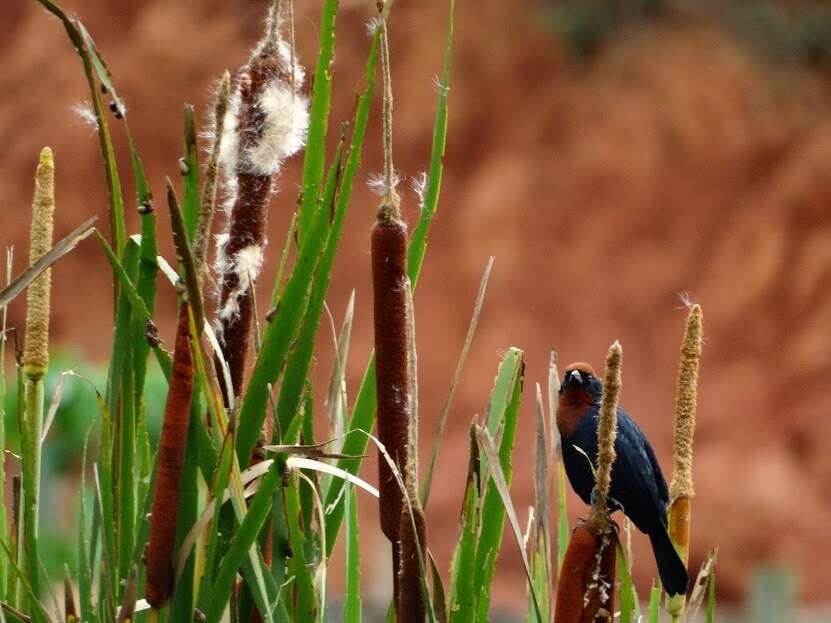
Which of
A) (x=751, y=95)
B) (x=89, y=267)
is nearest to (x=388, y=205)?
(x=751, y=95)

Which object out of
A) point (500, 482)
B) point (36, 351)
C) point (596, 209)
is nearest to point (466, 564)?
point (500, 482)

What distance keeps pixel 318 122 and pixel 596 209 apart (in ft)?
24.9

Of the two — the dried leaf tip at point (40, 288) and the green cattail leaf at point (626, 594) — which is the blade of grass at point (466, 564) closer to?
the green cattail leaf at point (626, 594)

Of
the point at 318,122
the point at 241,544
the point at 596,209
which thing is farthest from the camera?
the point at 596,209

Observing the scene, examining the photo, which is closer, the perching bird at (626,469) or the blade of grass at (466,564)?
the blade of grass at (466,564)

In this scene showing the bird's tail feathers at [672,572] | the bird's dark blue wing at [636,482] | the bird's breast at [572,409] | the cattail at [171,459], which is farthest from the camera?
→ the bird's breast at [572,409]

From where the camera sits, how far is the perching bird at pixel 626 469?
36.4 inches

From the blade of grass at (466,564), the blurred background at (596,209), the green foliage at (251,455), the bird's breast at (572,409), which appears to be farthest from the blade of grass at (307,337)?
the blurred background at (596,209)

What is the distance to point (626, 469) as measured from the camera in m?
1.13

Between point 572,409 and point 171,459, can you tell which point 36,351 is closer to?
point 171,459

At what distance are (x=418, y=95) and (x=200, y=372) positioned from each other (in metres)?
8.02

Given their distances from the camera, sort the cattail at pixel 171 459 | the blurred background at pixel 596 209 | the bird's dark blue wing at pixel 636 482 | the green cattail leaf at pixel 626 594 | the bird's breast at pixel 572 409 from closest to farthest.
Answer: the cattail at pixel 171 459, the green cattail leaf at pixel 626 594, the bird's dark blue wing at pixel 636 482, the bird's breast at pixel 572 409, the blurred background at pixel 596 209

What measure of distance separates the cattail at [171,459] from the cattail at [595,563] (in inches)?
7.8

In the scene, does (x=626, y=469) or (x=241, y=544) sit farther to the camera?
(x=626, y=469)
